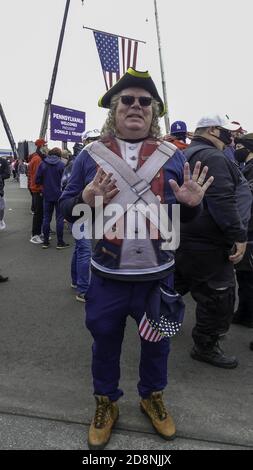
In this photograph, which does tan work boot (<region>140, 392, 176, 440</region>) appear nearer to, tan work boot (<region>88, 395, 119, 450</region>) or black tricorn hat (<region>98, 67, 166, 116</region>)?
tan work boot (<region>88, 395, 119, 450</region>)

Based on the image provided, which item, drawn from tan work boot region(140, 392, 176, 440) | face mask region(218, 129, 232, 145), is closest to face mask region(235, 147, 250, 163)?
face mask region(218, 129, 232, 145)

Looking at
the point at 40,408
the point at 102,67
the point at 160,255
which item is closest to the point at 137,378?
the point at 40,408

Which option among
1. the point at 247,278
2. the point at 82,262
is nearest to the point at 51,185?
the point at 82,262

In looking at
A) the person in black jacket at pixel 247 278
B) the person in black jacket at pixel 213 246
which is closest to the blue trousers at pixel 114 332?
the person in black jacket at pixel 213 246

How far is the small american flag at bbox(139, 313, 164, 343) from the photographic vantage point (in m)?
2.21

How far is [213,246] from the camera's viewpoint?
3096 millimetres

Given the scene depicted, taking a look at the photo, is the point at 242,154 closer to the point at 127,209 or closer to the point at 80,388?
the point at 127,209

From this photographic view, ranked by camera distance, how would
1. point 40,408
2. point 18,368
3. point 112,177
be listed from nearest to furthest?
point 112,177
point 40,408
point 18,368

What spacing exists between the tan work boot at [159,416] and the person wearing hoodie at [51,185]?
5215mm

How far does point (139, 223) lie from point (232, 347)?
1.96 meters

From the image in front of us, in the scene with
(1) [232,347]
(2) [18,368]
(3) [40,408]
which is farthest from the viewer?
(1) [232,347]

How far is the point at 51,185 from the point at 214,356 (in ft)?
16.7

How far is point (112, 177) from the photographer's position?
6.77ft

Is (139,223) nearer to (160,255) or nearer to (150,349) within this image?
(160,255)
